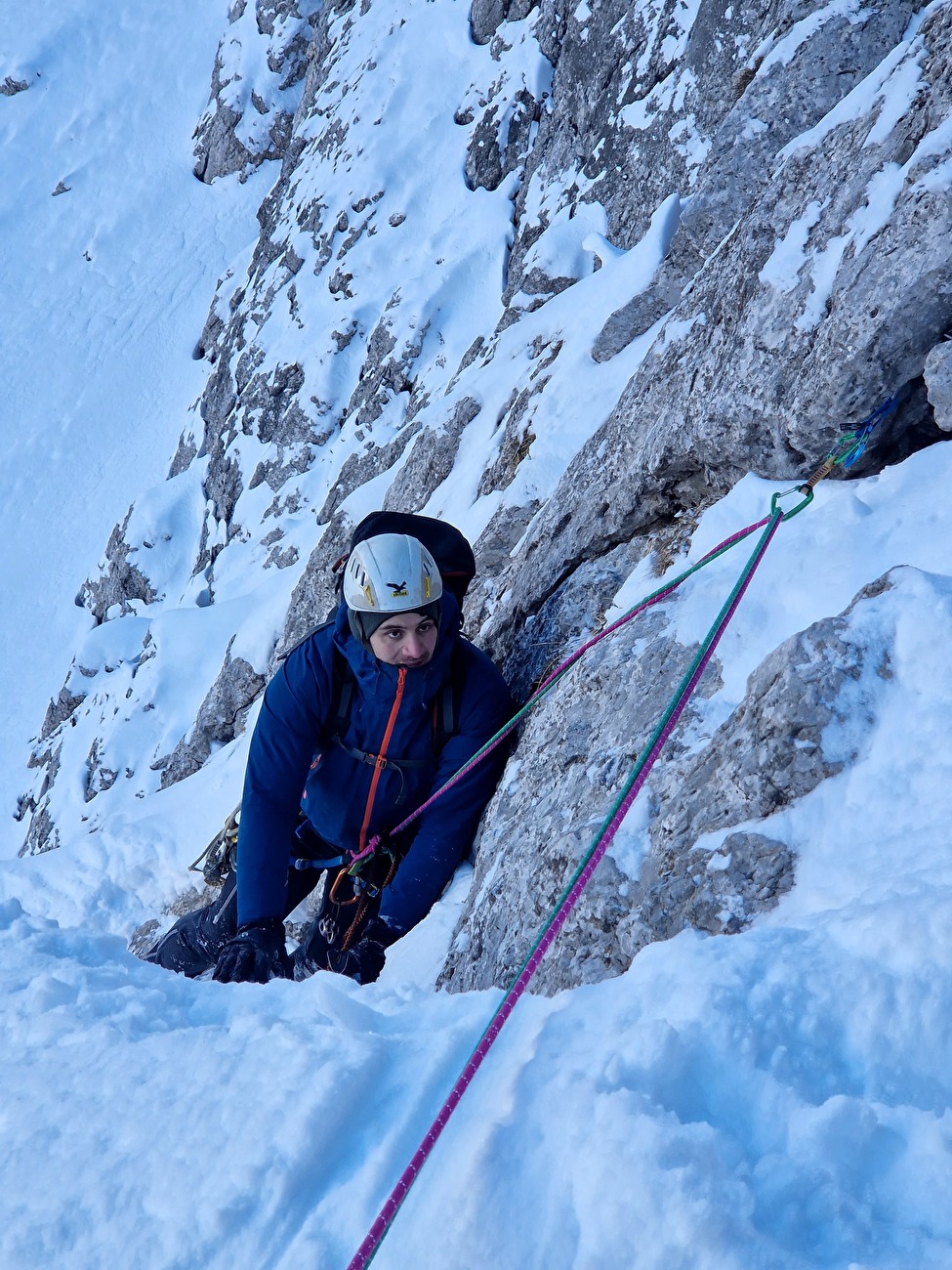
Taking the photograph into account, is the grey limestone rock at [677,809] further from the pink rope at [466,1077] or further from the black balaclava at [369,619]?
the black balaclava at [369,619]

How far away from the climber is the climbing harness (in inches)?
4.8

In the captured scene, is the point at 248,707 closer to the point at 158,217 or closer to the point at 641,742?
the point at 641,742

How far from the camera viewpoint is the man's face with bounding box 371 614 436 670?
359cm

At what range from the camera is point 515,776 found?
3822mm

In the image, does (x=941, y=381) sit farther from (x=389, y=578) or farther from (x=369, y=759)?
(x=369, y=759)

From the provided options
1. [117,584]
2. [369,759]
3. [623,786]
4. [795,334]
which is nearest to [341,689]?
[369,759]

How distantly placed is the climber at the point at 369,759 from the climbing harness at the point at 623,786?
0.12 metres

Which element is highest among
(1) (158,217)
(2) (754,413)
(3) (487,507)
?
(1) (158,217)

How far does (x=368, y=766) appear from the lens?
13.0ft

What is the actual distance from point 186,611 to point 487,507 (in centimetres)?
1197

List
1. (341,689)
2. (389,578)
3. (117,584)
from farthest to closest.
Result: 1. (117,584)
2. (341,689)
3. (389,578)

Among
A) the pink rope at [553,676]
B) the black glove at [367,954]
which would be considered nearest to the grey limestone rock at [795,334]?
the pink rope at [553,676]

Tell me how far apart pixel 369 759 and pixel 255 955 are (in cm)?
87

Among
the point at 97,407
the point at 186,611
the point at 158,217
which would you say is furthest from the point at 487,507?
the point at 158,217
